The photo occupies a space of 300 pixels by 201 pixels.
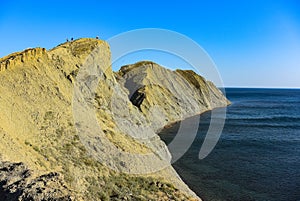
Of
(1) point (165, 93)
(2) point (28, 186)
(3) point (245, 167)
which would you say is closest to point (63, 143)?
(2) point (28, 186)

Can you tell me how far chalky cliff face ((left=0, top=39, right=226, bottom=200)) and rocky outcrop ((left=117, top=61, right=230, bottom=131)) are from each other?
24.4 metres

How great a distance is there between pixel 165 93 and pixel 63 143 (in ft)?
162

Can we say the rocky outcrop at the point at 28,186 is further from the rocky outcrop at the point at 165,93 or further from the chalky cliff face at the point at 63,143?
the rocky outcrop at the point at 165,93

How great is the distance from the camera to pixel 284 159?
32719mm

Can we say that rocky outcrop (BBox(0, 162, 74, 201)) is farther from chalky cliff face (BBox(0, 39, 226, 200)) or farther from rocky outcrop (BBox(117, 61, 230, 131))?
rocky outcrop (BBox(117, 61, 230, 131))

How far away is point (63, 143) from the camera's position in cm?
1756

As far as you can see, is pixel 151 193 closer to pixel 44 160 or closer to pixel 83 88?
pixel 44 160

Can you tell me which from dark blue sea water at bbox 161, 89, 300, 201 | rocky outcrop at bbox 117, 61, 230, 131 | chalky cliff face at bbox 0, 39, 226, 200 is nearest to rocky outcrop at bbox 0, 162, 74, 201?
chalky cliff face at bbox 0, 39, 226, 200

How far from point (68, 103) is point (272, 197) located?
1888 cm

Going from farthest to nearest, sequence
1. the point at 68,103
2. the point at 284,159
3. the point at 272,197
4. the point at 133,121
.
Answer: the point at 284,159 < the point at 133,121 < the point at 272,197 < the point at 68,103

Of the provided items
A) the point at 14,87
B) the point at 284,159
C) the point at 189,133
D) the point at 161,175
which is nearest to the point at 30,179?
the point at 14,87

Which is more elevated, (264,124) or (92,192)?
(92,192)

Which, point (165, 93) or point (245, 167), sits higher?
point (165, 93)

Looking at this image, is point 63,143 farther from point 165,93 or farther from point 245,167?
point 165,93
